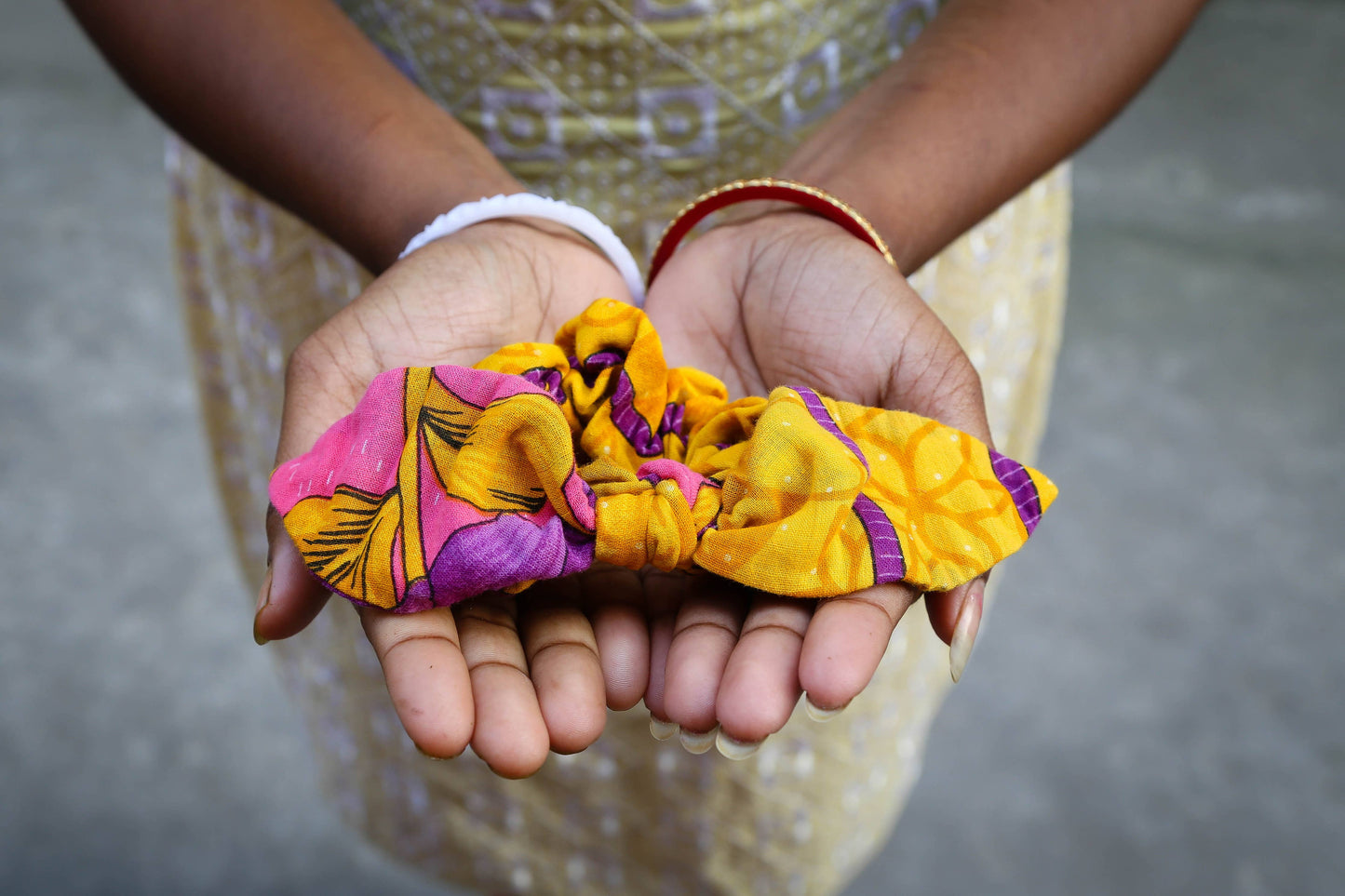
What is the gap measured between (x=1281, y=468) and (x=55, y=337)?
6.49ft

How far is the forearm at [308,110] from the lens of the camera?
0.66m

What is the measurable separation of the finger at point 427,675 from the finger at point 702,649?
0.09m

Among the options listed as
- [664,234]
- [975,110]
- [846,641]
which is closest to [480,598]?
[846,641]

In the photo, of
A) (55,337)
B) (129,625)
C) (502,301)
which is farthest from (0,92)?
(502,301)

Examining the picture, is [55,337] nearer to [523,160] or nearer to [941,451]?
[523,160]

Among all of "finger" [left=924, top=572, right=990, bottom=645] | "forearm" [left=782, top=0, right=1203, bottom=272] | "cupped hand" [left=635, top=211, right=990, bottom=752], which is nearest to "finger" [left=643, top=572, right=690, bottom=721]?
"cupped hand" [left=635, top=211, right=990, bottom=752]

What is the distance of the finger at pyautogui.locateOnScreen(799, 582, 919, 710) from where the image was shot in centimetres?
45

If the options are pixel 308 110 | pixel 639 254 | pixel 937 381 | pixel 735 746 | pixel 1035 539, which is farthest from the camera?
pixel 1035 539

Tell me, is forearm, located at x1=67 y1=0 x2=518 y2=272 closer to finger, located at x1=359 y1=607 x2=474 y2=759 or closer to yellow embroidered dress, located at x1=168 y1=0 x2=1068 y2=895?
yellow embroidered dress, located at x1=168 y1=0 x2=1068 y2=895

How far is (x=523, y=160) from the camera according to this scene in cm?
74

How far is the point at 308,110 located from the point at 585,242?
178 millimetres

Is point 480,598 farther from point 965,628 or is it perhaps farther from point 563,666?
point 965,628

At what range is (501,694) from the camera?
464mm

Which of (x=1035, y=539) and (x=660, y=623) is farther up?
(x=660, y=623)
